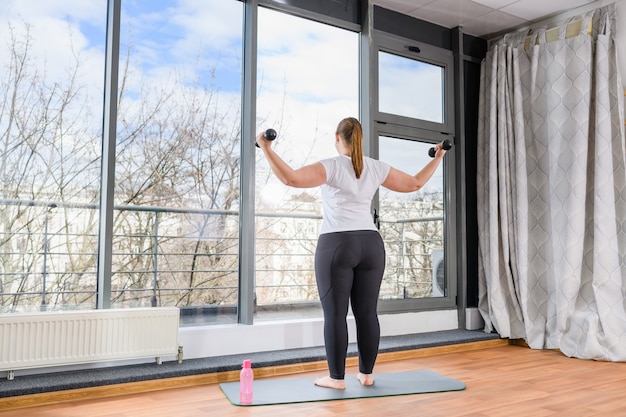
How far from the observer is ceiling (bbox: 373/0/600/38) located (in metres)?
4.39

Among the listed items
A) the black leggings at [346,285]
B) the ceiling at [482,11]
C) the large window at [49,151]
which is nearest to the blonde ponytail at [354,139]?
the black leggings at [346,285]

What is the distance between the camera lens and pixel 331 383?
9.72 feet

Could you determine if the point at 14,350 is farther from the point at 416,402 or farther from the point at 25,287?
the point at 416,402

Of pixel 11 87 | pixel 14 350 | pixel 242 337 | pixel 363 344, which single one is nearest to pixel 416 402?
pixel 363 344

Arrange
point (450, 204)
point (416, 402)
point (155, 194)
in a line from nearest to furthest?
point (416, 402) < point (155, 194) < point (450, 204)

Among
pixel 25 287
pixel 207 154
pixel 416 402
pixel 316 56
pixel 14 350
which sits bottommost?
pixel 416 402

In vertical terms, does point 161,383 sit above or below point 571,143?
below

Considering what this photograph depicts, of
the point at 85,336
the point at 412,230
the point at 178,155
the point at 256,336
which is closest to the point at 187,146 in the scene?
the point at 178,155

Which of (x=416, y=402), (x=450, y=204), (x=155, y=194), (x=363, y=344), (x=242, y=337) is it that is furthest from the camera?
(x=450, y=204)

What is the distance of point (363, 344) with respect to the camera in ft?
9.68

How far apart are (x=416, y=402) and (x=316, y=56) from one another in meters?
3.12

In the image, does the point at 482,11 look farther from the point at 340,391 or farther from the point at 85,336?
the point at 85,336

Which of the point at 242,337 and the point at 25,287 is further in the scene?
the point at 242,337

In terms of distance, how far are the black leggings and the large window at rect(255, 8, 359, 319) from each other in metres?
1.96
